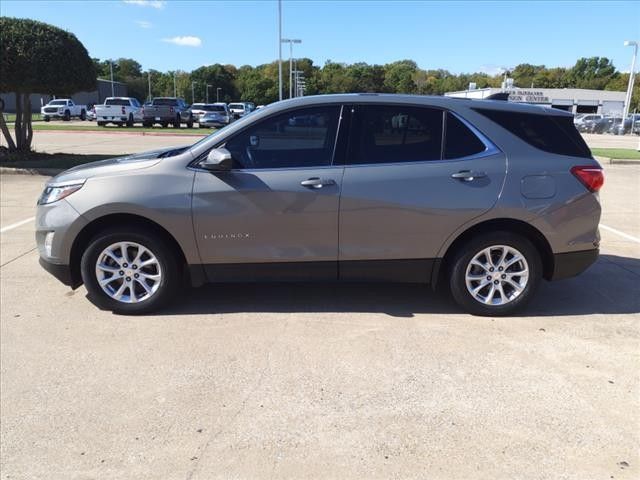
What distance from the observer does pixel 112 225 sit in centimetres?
439

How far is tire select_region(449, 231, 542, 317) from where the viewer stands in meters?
4.37

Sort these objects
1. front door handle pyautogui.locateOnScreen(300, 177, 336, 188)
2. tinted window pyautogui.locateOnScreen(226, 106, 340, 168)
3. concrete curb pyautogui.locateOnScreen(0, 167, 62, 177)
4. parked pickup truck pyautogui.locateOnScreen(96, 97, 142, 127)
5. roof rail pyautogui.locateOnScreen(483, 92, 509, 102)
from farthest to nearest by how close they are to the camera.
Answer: parked pickup truck pyautogui.locateOnScreen(96, 97, 142, 127), concrete curb pyautogui.locateOnScreen(0, 167, 62, 177), roof rail pyautogui.locateOnScreen(483, 92, 509, 102), tinted window pyautogui.locateOnScreen(226, 106, 340, 168), front door handle pyautogui.locateOnScreen(300, 177, 336, 188)

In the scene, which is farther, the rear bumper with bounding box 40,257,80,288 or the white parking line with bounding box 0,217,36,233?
the white parking line with bounding box 0,217,36,233

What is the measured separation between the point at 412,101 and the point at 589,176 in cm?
157

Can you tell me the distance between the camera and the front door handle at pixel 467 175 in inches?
167

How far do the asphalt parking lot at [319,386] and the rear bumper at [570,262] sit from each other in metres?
0.38

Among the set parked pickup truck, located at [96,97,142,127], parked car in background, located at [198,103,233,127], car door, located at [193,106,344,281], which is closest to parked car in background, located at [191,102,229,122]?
parked car in background, located at [198,103,233,127]

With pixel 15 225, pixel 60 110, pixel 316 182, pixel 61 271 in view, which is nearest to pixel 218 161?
pixel 316 182

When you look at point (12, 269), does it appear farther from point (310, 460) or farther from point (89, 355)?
point (310, 460)

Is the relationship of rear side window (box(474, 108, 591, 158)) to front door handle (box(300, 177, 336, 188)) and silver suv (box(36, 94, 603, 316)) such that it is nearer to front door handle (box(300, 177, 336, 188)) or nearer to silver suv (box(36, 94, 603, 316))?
silver suv (box(36, 94, 603, 316))

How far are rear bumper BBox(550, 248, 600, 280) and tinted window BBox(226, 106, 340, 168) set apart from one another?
210 centimetres

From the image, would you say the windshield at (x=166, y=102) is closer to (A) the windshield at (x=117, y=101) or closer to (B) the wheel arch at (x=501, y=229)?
(A) the windshield at (x=117, y=101)

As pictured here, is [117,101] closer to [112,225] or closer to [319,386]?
[112,225]

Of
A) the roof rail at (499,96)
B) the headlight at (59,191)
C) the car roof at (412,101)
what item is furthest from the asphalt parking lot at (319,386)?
the roof rail at (499,96)
